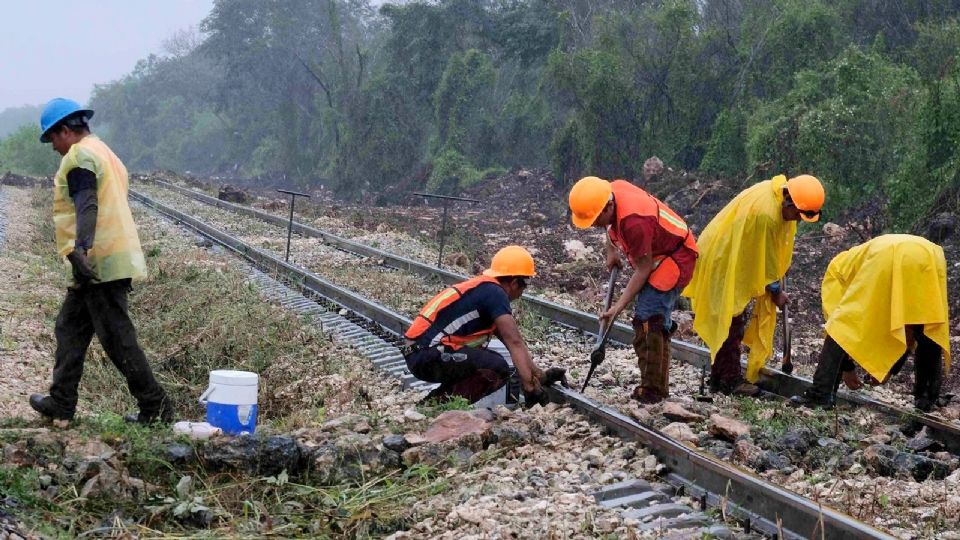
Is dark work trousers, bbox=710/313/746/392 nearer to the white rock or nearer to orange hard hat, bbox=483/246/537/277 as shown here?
orange hard hat, bbox=483/246/537/277

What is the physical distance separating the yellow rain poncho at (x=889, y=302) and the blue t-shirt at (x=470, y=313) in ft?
6.85

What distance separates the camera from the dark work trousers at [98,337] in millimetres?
5143

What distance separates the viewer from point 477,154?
34.7 m

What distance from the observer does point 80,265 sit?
490 centimetres

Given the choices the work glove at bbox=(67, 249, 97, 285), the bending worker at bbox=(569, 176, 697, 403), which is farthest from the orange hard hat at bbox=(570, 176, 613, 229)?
the work glove at bbox=(67, 249, 97, 285)

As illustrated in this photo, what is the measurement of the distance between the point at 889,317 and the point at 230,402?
3.86 m

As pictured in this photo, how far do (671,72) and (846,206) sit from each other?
8.79m

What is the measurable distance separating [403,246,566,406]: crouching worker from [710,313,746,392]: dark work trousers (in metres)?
1.22

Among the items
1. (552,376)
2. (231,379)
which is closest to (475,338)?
(552,376)

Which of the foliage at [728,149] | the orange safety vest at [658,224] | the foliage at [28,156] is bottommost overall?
the foliage at [28,156]

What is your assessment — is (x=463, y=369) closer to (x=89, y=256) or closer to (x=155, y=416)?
(x=155, y=416)

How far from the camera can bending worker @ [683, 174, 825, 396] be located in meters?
6.31

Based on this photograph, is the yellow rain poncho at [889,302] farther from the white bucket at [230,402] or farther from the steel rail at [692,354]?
the white bucket at [230,402]

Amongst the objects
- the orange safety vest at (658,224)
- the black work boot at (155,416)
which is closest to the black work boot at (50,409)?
the black work boot at (155,416)
